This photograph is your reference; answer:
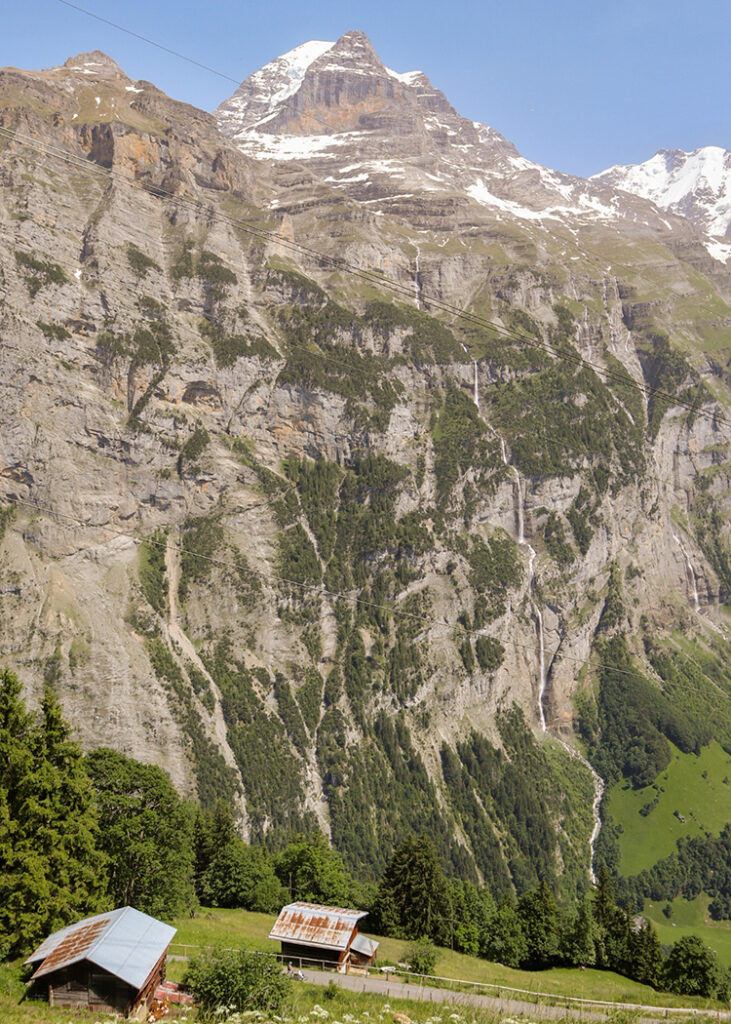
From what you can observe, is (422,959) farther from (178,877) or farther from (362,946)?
(178,877)

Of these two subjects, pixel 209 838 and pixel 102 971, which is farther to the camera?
pixel 209 838

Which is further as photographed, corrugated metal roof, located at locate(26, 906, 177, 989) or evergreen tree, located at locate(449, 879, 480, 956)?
evergreen tree, located at locate(449, 879, 480, 956)

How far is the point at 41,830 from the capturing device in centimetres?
4150

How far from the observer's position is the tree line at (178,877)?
135ft

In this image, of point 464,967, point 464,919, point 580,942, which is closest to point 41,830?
point 464,967

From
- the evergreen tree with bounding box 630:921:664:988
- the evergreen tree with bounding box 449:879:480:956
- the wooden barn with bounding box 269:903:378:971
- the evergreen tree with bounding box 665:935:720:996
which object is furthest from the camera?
the evergreen tree with bounding box 449:879:480:956

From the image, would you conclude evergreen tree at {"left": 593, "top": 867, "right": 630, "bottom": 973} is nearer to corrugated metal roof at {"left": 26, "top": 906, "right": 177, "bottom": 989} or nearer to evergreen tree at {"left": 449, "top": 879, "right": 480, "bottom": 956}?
evergreen tree at {"left": 449, "top": 879, "right": 480, "bottom": 956}

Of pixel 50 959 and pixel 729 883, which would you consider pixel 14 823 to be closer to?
pixel 50 959

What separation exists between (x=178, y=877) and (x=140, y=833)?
5.21 metres

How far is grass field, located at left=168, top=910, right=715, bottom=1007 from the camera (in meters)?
54.4

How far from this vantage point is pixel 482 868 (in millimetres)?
192250

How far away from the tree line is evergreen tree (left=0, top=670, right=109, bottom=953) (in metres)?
0.07

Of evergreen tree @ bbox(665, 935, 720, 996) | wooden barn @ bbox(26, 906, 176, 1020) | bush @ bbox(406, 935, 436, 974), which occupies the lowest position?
evergreen tree @ bbox(665, 935, 720, 996)

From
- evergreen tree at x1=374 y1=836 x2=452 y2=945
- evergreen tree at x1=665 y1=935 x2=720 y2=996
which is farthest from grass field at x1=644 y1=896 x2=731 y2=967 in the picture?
evergreen tree at x1=374 y1=836 x2=452 y2=945
